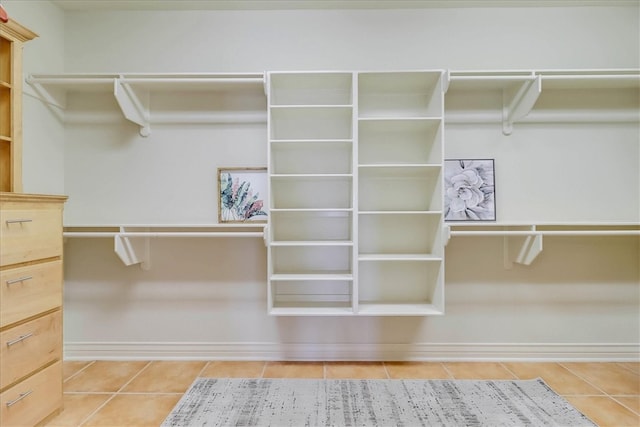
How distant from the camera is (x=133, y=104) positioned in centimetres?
227

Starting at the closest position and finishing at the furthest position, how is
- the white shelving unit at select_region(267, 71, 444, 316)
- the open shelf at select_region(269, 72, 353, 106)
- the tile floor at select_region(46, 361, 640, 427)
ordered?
the tile floor at select_region(46, 361, 640, 427), the open shelf at select_region(269, 72, 353, 106), the white shelving unit at select_region(267, 71, 444, 316)

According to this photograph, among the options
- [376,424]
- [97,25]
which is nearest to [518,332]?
[376,424]

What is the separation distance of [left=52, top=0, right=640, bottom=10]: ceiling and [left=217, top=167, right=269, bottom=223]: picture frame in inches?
43.5

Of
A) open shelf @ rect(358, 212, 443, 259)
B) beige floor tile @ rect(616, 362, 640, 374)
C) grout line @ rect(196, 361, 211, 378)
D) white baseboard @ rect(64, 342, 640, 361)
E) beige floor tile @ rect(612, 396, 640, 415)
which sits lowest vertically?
beige floor tile @ rect(612, 396, 640, 415)

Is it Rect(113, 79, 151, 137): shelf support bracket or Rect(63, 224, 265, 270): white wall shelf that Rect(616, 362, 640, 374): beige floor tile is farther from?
Rect(113, 79, 151, 137): shelf support bracket

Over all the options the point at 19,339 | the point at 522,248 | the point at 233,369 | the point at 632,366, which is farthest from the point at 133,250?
the point at 632,366

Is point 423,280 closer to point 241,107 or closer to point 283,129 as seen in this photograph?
point 283,129

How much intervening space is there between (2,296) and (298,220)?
1540 millimetres

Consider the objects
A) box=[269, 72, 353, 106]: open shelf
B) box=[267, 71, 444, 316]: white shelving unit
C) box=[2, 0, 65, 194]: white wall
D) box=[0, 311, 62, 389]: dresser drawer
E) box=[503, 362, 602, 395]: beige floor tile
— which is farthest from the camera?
box=[267, 71, 444, 316]: white shelving unit

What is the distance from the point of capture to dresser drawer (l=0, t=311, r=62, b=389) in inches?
58.9

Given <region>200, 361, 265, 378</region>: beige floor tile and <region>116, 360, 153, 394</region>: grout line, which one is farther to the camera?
<region>200, 361, 265, 378</region>: beige floor tile

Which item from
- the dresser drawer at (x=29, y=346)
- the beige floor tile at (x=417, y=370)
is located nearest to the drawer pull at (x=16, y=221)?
the dresser drawer at (x=29, y=346)

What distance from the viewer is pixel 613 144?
2.38 metres

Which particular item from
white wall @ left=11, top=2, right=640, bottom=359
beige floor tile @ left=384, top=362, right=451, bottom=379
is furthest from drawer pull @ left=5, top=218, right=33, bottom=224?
beige floor tile @ left=384, top=362, right=451, bottom=379
